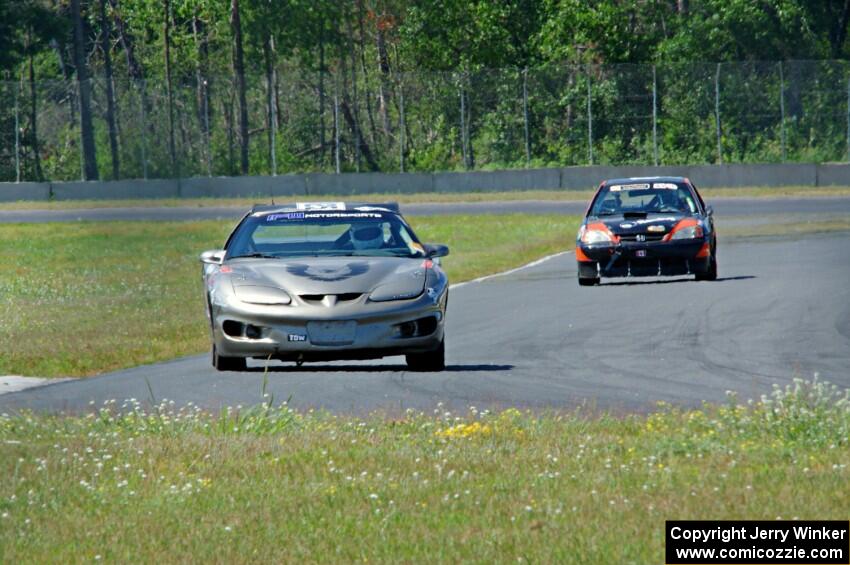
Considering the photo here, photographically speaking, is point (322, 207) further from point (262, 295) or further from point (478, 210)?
point (478, 210)

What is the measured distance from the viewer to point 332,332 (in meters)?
13.0

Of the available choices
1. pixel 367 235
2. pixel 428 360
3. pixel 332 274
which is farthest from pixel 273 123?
pixel 332 274

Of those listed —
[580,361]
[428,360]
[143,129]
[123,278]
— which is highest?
[143,129]

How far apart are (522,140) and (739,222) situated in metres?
16.3

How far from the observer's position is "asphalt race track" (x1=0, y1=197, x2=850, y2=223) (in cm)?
4216

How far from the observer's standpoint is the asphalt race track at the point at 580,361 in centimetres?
1340

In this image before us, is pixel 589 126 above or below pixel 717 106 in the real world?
below

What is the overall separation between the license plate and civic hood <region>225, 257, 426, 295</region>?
0.29 m

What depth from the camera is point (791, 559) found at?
6566 mm

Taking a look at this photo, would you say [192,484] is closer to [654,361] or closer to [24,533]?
[24,533]

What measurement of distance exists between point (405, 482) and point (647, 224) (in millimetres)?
13953

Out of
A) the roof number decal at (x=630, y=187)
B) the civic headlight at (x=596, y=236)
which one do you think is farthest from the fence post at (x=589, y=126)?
the civic headlight at (x=596, y=236)

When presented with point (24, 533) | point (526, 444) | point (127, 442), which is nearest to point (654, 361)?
point (526, 444)

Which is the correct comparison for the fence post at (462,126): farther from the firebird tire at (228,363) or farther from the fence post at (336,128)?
the firebird tire at (228,363)
